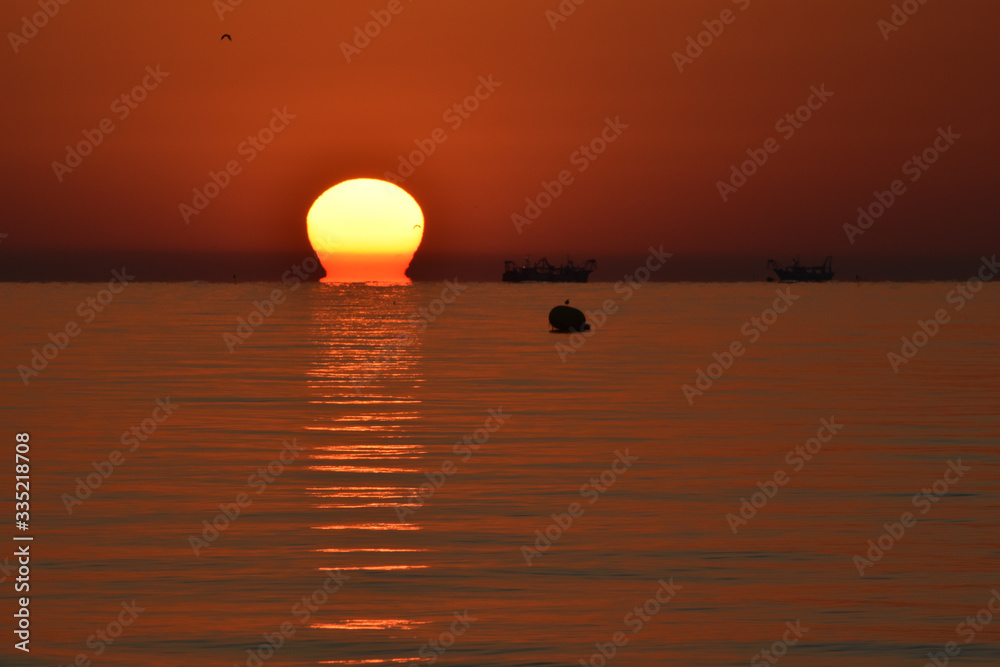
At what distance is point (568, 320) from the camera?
89.6 metres

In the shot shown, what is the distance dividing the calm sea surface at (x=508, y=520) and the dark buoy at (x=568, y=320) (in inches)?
1565

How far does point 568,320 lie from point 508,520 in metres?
68.1

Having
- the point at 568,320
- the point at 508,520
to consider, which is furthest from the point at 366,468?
the point at 568,320

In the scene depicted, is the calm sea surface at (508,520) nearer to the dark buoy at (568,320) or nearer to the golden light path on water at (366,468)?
the golden light path on water at (366,468)

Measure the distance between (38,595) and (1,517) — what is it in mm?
5361

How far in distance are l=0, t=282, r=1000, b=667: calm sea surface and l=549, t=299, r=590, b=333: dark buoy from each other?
3975 cm

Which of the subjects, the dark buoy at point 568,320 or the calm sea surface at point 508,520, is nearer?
the calm sea surface at point 508,520

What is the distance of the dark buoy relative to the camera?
8906cm

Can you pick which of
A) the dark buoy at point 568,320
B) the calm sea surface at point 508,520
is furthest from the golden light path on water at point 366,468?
the dark buoy at point 568,320

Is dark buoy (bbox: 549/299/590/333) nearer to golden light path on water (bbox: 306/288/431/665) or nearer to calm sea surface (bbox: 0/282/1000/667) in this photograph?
golden light path on water (bbox: 306/288/431/665)

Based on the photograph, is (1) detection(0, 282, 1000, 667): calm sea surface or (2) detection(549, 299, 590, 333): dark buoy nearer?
(1) detection(0, 282, 1000, 667): calm sea surface

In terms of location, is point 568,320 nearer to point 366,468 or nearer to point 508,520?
point 366,468

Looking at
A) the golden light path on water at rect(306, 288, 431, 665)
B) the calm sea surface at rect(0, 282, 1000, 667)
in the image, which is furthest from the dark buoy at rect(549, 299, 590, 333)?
the calm sea surface at rect(0, 282, 1000, 667)

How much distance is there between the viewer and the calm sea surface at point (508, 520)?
15281 millimetres
